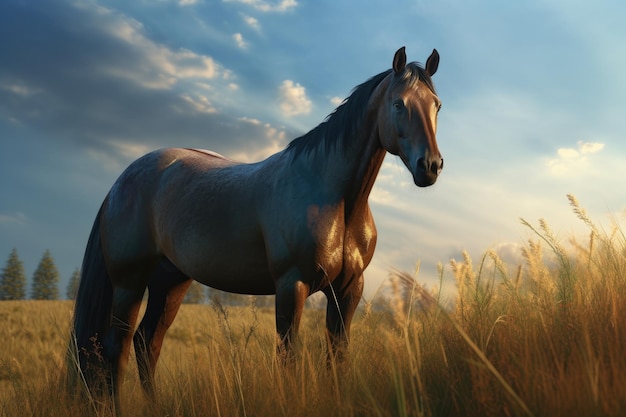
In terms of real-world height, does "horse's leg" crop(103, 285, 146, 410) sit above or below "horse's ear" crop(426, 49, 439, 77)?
below

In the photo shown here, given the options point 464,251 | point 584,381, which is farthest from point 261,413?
point 464,251

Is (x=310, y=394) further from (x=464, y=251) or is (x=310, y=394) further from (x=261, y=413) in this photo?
(x=464, y=251)

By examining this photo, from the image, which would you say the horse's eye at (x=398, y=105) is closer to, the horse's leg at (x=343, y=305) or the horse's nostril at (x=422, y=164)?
the horse's nostril at (x=422, y=164)

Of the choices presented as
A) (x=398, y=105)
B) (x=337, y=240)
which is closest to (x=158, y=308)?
(x=337, y=240)

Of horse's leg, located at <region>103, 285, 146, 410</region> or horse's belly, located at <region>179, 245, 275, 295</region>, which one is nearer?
horse's belly, located at <region>179, 245, 275, 295</region>

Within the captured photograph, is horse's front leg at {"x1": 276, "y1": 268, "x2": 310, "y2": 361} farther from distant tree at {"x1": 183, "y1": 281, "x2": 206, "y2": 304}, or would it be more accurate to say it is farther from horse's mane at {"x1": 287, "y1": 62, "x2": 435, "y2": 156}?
distant tree at {"x1": 183, "y1": 281, "x2": 206, "y2": 304}

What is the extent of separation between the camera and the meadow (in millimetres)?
2127

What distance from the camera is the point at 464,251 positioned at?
3.93m

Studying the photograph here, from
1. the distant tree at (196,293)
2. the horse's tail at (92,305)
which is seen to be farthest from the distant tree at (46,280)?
the horse's tail at (92,305)

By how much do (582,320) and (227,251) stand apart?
2.42 metres

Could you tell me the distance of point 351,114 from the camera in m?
3.84

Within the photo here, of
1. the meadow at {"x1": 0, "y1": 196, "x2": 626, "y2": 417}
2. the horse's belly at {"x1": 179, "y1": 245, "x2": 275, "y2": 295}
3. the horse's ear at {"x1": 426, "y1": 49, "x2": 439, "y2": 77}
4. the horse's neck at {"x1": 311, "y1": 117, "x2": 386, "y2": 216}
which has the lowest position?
the meadow at {"x1": 0, "y1": 196, "x2": 626, "y2": 417}

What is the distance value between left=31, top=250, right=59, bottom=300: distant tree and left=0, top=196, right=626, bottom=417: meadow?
40.5 m

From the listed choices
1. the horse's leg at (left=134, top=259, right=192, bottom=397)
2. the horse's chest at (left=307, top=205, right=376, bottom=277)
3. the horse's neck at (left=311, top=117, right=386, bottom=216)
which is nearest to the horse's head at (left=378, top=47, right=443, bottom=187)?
the horse's neck at (left=311, top=117, right=386, bottom=216)
